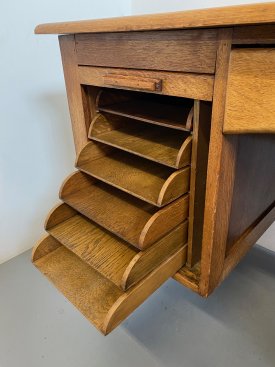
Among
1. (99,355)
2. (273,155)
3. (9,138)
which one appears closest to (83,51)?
(273,155)

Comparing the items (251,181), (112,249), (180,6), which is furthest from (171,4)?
(112,249)

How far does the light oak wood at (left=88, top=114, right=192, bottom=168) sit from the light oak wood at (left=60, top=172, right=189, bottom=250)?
95 mm

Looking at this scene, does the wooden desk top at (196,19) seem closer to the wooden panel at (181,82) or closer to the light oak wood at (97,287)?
the wooden panel at (181,82)

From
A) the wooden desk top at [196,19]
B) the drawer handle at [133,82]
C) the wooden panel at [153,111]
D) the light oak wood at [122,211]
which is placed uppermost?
the wooden desk top at [196,19]

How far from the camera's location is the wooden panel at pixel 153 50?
46cm

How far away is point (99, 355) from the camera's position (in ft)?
2.90

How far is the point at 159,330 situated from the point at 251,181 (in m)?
0.58

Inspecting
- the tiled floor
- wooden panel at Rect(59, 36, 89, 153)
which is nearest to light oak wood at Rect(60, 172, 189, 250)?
wooden panel at Rect(59, 36, 89, 153)

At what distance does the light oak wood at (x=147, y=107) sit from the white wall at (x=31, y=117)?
1.62 ft

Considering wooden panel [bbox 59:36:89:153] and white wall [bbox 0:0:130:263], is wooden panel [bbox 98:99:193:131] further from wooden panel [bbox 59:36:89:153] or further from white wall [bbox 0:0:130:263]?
white wall [bbox 0:0:130:263]

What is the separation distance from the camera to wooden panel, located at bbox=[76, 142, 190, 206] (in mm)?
568

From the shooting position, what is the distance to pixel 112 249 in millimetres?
677

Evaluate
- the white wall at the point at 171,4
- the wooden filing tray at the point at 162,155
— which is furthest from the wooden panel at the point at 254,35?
the white wall at the point at 171,4

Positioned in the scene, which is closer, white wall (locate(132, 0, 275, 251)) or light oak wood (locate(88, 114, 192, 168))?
light oak wood (locate(88, 114, 192, 168))
